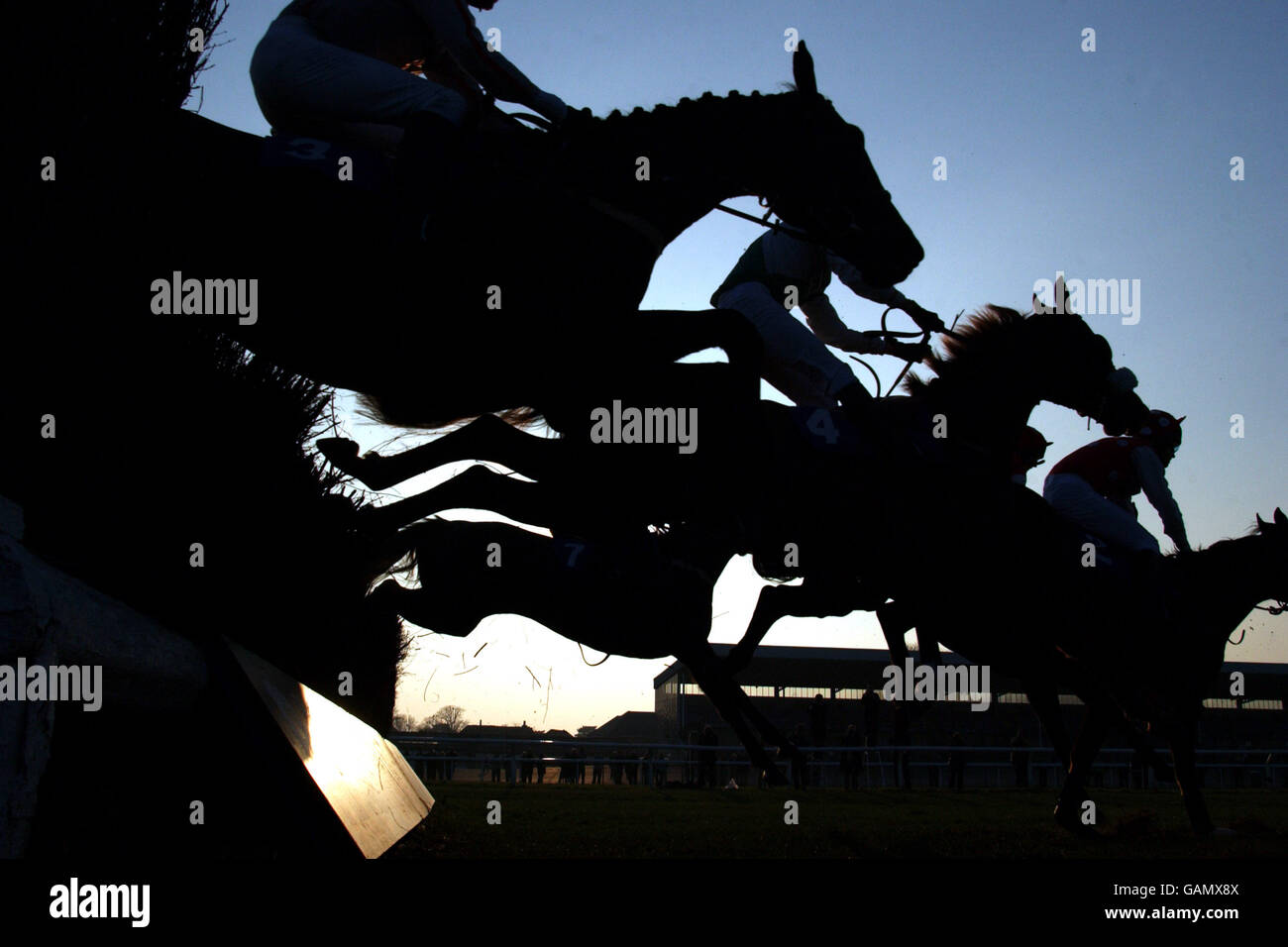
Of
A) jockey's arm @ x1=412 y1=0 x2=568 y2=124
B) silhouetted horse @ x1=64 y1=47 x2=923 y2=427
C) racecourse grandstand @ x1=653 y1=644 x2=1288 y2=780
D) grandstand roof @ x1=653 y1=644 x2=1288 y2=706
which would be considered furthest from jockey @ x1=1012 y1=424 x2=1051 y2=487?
grandstand roof @ x1=653 y1=644 x2=1288 y2=706

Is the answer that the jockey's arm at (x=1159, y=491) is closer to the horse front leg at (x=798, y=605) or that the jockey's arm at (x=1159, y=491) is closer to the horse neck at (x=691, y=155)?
the horse front leg at (x=798, y=605)

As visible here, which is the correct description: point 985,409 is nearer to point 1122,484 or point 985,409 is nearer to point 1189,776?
point 1122,484

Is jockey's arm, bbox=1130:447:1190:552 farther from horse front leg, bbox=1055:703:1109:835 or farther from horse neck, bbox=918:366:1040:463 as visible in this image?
horse neck, bbox=918:366:1040:463

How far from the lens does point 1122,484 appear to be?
7.00 meters

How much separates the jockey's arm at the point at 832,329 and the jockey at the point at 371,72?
7.96 ft

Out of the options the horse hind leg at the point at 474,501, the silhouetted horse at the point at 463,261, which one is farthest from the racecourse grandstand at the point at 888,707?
the silhouetted horse at the point at 463,261

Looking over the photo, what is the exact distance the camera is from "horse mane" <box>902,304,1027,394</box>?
19.5 feet

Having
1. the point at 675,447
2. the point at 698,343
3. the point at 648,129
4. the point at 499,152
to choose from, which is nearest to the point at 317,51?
the point at 499,152

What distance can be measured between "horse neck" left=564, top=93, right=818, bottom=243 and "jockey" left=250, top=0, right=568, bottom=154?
0.29 m

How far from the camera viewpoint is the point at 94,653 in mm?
1653

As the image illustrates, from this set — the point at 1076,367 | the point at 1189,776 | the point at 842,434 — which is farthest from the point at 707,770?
the point at 842,434

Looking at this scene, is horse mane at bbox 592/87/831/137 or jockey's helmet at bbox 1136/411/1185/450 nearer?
horse mane at bbox 592/87/831/137

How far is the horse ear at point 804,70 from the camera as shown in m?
4.45
